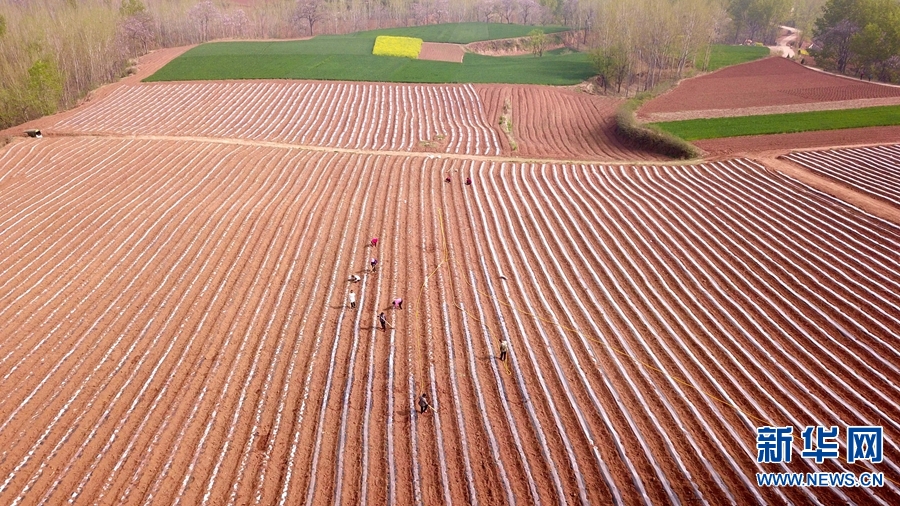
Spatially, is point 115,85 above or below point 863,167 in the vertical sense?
above

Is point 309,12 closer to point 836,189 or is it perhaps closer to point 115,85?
point 115,85

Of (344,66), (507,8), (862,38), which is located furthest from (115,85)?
(507,8)

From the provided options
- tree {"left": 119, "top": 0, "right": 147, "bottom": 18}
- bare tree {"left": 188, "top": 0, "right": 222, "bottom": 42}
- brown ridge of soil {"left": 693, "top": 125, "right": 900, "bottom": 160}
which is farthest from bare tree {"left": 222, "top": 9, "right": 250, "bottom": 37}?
brown ridge of soil {"left": 693, "top": 125, "right": 900, "bottom": 160}

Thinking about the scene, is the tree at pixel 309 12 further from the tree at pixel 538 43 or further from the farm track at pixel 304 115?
the farm track at pixel 304 115

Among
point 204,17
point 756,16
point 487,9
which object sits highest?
point 487,9

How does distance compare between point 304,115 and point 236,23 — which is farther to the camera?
point 236,23

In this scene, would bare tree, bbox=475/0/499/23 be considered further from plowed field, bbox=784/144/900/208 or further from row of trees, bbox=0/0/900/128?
plowed field, bbox=784/144/900/208

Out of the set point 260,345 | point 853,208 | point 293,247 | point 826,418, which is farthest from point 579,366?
point 853,208
